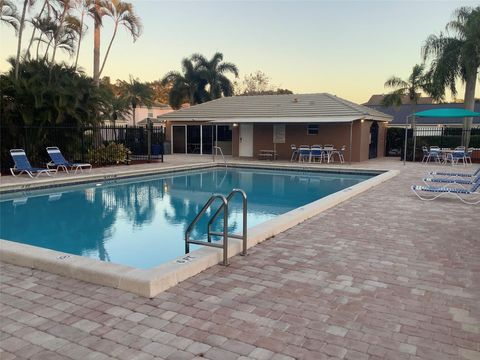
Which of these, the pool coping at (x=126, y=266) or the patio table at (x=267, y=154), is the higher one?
the patio table at (x=267, y=154)

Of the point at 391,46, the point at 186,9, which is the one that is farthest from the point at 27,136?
the point at 391,46

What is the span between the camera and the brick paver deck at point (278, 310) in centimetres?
312

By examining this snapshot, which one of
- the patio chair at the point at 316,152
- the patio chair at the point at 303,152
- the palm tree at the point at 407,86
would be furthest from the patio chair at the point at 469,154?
the palm tree at the point at 407,86

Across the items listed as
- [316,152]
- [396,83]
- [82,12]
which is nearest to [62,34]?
[82,12]

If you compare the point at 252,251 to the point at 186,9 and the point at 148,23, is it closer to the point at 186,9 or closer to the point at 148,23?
the point at 186,9

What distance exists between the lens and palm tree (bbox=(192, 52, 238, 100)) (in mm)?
38688

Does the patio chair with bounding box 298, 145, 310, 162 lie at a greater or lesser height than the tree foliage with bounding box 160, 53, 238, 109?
lesser

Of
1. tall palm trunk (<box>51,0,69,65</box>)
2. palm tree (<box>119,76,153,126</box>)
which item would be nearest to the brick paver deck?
tall palm trunk (<box>51,0,69,65</box>)

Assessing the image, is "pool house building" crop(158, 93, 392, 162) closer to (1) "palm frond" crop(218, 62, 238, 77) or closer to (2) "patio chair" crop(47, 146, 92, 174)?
(2) "patio chair" crop(47, 146, 92, 174)

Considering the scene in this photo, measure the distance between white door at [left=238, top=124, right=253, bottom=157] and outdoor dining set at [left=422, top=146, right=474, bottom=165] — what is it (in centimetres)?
969

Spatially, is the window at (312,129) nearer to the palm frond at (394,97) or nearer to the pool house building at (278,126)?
the pool house building at (278,126)

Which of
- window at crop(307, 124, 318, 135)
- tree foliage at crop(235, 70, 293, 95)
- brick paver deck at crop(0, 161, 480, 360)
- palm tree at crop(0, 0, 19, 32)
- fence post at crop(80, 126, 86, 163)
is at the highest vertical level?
tree foliage at crop(235, 70, 293, 95)

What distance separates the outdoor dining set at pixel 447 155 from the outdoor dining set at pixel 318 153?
4441 mm

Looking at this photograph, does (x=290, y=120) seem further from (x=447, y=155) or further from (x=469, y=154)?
(x=469, y=154)
